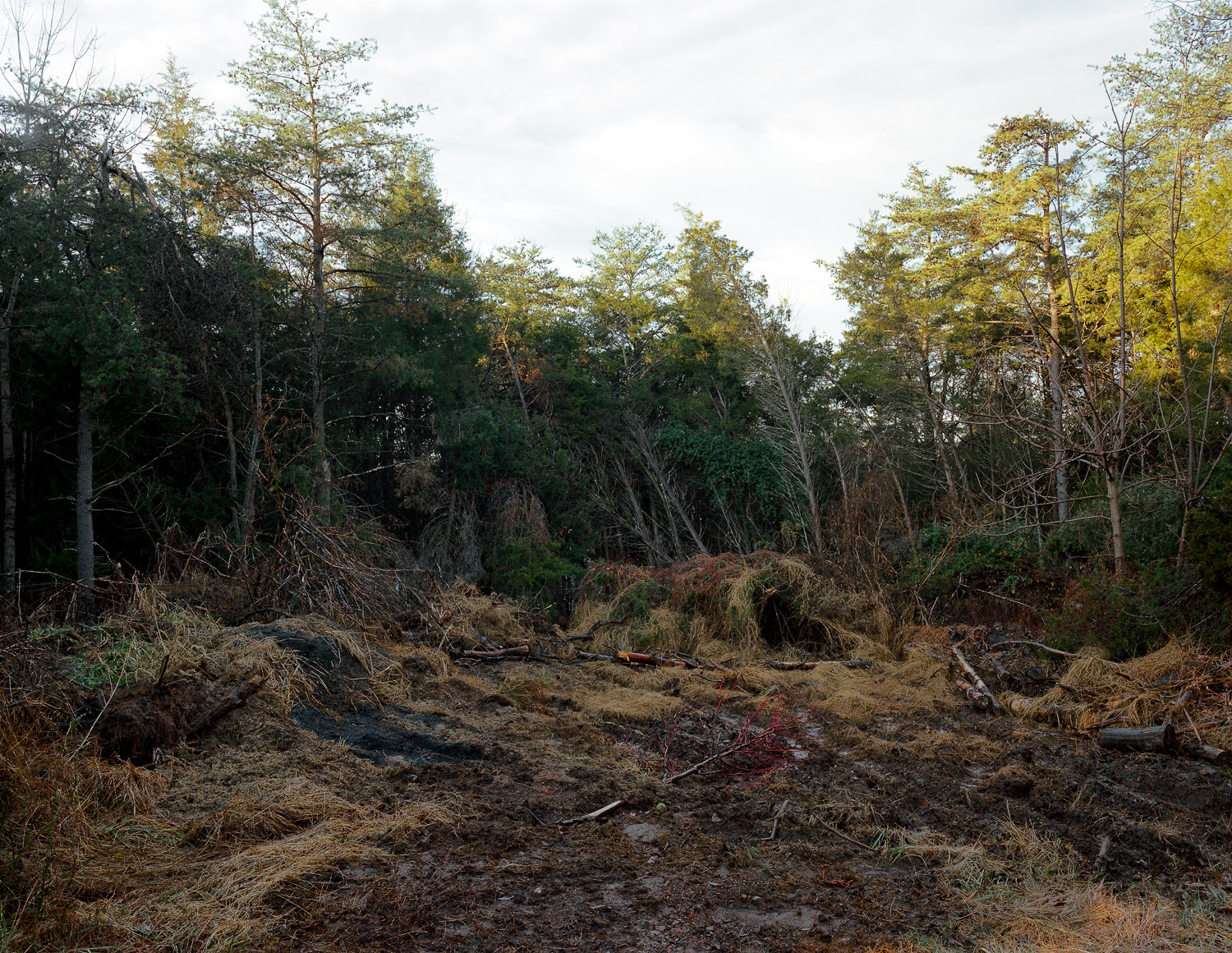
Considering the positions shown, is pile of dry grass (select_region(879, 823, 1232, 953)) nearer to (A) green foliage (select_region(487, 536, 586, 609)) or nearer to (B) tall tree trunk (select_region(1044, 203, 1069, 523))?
(B) tall tree trunk (select_region(1044, 203, 1069, 523))

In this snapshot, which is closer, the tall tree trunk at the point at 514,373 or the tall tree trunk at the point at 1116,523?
the tall tree trunk at the point at 1116,523

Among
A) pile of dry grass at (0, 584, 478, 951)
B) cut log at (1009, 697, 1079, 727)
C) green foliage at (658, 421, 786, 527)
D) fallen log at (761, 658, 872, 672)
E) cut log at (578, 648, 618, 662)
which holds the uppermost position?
green foliage at (658, 421, 786, 527)

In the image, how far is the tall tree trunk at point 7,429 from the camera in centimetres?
1030

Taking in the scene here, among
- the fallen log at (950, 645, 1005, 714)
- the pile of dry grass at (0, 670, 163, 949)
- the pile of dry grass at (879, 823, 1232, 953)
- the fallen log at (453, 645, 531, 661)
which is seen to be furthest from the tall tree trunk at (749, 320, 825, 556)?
the pile of dry grass at (0, 670, 163, 949)

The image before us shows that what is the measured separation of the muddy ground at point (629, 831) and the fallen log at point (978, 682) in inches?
8.4

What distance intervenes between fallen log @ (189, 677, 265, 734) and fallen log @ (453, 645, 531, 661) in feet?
9.88

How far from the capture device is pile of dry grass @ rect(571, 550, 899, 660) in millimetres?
9609

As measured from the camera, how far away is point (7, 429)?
10531 millimetres

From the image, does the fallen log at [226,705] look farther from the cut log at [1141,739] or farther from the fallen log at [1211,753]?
the fallen log at [1211,753]

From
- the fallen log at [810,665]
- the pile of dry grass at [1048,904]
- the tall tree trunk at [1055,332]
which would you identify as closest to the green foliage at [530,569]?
the fallen log at [810,665]

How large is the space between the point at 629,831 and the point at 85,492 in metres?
9.79

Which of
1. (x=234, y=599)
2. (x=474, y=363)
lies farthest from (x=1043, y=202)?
(x=234, y=599)

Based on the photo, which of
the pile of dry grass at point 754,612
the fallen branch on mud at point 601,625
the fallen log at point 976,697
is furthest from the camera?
the fallen branch on mud at point 601,625

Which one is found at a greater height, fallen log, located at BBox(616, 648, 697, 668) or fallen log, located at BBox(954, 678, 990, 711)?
fallen log, located at BBox(616, 648, 697, 668)
